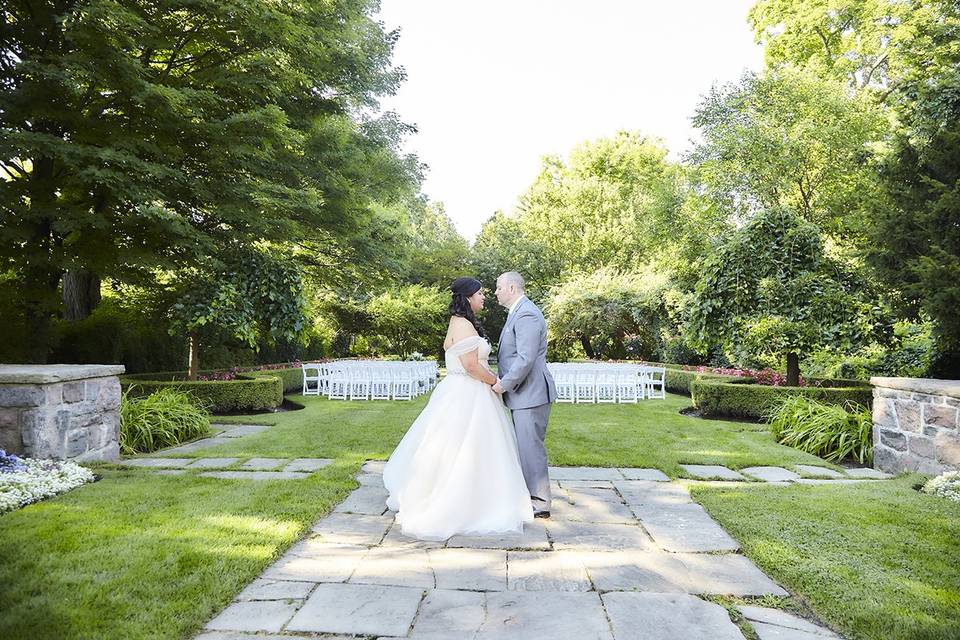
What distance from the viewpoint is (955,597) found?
2.82 metres

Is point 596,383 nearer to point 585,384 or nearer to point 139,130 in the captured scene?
point 585,384

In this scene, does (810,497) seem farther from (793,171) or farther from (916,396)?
(793,171)

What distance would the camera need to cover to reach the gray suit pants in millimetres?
4297

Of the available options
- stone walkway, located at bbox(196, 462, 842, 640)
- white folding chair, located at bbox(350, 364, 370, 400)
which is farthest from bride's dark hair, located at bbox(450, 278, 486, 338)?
white folding chair, located at bbox(350, 364, 370, 400)

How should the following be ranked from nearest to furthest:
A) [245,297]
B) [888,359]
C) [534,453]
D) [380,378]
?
[534,453] → [245,297] → [888,359] → [380,378]

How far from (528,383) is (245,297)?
271 inches

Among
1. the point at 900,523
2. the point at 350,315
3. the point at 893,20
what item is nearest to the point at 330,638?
the point at 900,523

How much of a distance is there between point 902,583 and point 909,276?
16.3 feet

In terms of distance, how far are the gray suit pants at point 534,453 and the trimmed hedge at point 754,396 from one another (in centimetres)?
641

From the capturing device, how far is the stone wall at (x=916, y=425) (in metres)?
5.11

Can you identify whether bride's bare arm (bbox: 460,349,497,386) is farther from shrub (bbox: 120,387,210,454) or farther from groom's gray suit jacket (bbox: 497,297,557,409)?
shrub (bbox: 120,387,210,454)

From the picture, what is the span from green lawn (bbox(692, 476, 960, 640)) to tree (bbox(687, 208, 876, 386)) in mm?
4755

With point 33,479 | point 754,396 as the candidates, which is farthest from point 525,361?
point 754,396

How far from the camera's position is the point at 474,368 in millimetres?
4227
